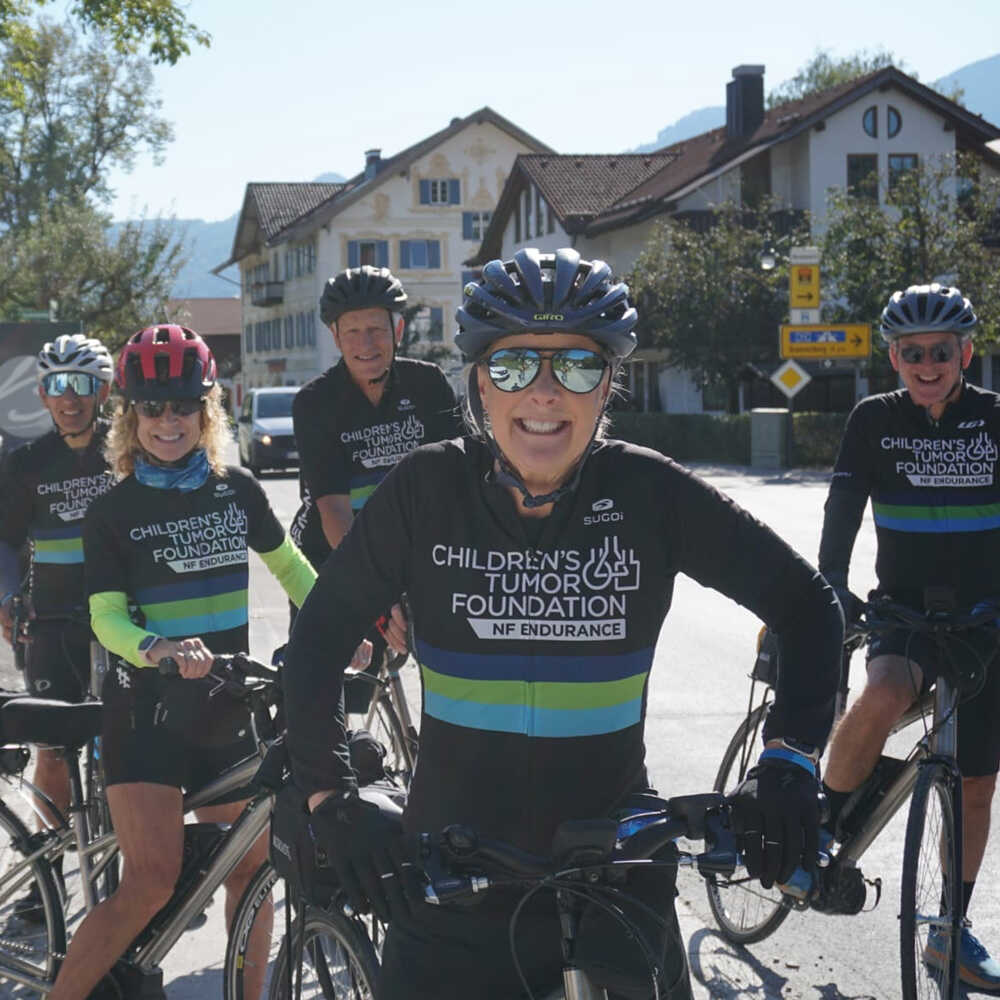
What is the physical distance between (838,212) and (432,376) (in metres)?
34.3

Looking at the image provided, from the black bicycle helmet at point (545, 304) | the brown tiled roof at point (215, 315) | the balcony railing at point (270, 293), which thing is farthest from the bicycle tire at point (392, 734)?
the brown tiled roof at point (215, 315)

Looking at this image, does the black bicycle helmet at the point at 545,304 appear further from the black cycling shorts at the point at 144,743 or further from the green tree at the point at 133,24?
the green tree at the point at 133,24

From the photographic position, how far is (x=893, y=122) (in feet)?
153

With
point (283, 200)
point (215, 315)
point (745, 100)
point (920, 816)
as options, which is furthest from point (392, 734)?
point (215, 315)

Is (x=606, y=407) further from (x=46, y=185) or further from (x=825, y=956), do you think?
(x=46, y=185)

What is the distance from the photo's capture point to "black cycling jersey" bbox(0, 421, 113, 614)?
5.62 m

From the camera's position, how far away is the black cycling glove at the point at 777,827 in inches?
96.4

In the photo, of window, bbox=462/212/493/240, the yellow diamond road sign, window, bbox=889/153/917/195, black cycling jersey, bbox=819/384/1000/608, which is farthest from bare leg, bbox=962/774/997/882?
window, bbox=462/212/493/240

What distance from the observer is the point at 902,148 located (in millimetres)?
46719

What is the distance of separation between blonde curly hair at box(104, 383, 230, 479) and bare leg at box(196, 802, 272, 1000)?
0.96m

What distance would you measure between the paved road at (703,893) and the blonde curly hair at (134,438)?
166 cm

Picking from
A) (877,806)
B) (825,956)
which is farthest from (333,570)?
(825,956)

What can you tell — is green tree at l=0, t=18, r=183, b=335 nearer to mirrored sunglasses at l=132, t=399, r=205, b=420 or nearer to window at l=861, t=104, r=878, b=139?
mirrored sunglasses at l=132, t=399, r=205, b=420

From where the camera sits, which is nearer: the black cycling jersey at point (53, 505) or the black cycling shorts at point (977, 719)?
the black cycling shorts at point (977, 719)
